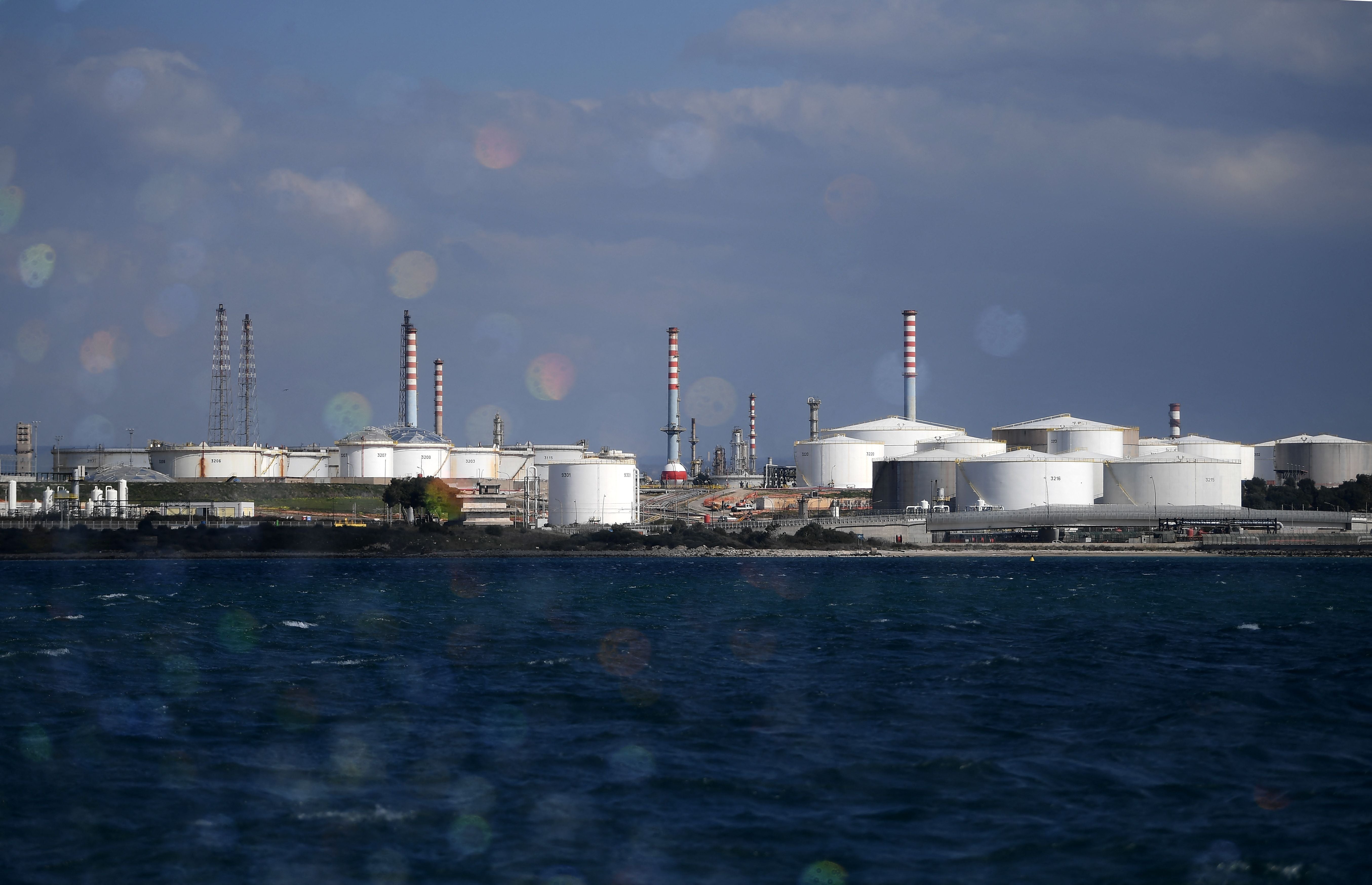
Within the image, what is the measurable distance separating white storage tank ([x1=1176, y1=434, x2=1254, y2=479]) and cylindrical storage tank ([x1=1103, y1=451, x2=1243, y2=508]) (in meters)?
19.4

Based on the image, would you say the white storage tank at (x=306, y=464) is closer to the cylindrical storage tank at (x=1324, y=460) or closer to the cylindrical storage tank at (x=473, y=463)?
the cylindrical storage tank at (x=473, y=463)

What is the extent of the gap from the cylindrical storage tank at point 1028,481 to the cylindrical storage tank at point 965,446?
14.2 meters

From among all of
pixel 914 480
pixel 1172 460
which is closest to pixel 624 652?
pixel 914 480

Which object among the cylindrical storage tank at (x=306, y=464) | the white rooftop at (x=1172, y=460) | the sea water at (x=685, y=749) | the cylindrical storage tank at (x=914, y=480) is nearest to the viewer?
the sea water at (x=685, y=749)

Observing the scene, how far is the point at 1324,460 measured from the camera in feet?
432

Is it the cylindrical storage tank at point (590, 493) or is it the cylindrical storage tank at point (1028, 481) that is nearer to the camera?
the cylindrical storage tank at point (1028, 481)

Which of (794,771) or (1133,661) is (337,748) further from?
→ (1133,661)

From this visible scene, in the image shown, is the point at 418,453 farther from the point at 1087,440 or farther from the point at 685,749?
the point at 685,749

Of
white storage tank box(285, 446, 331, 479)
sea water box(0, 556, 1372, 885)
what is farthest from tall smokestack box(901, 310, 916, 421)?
sea water box(0, 556, 1372, 885)

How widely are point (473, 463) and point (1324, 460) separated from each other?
84082 mm

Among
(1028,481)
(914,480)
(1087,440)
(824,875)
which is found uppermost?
(1087,440)

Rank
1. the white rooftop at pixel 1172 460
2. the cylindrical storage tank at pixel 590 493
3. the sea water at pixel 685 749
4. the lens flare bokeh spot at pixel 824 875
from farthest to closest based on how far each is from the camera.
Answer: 1. the white rooftop at pixel 1172 460
2. the cylindrical storage tank at pixel 590 493
3. the sea water at pixel 685 749
4. the lens flare bokeh spot at pixel 824 875

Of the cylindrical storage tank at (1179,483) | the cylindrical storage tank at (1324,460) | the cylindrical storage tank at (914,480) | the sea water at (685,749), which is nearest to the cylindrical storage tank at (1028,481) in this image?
the cylindrical storage tank at (914,480)

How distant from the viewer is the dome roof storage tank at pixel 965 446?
11862 centimetres
